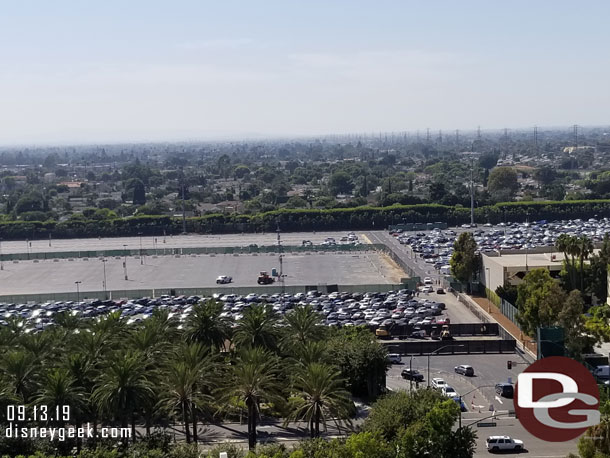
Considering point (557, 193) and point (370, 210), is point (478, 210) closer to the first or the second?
point (370, 210)

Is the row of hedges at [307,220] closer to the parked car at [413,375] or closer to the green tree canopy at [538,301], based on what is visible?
the green tree canopy at [538,301]

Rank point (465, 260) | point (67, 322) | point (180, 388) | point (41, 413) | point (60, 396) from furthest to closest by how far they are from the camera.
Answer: point (465, 260), point (67, 322), point (180, 388), point (41, 413), point (60, 396)

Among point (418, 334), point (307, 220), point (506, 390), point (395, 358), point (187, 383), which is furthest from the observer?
point (307, 220)

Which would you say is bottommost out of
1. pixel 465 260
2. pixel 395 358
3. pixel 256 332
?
pixel 395 358

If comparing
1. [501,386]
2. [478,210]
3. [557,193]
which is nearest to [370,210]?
[478,210]

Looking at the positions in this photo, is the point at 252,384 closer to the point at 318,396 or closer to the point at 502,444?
the point at 318,396

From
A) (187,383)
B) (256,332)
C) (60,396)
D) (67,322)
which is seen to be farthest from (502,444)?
(67,322)

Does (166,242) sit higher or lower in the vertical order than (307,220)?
lower

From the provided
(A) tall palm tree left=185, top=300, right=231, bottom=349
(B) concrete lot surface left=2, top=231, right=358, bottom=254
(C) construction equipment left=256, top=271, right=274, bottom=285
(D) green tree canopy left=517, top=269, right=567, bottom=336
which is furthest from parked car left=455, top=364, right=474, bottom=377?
(B) concrete lot surface left=2, top=231, right=358, bottom=254
